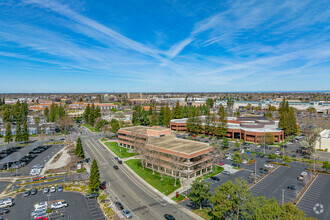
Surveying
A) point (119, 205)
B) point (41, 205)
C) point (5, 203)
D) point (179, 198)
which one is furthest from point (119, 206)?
point (5, 203)

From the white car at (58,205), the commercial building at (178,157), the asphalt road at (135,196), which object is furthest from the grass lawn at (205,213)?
the white car at (58,205)

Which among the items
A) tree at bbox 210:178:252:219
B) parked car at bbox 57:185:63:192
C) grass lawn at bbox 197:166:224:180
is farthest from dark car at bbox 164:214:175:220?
parked car at bbox 57:185:63:192

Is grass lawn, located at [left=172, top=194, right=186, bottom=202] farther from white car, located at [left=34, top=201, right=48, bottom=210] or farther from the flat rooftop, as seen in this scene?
white car, located at [left=34, top=201, right=48, bottom=210]

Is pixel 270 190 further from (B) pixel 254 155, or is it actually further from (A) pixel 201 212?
(B) pixel 254 155

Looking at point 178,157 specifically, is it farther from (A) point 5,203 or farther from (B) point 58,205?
(A) point 5,203

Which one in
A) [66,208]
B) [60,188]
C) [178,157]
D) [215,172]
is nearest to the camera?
[66,208]

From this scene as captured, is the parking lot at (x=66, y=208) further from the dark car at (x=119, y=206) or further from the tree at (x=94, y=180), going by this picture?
the dark car at (x=119, y=206)
